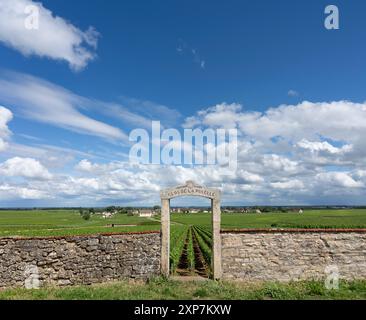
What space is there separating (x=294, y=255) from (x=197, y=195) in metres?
4.12

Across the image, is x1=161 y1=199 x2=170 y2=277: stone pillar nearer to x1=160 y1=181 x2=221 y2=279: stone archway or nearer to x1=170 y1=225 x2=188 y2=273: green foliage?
x1=160 y1=181 x2=221 y2=279: stone archway

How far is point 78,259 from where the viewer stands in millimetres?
12250

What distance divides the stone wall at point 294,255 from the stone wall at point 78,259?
3.00 meters

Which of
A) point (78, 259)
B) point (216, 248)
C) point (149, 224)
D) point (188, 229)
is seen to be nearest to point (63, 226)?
point (149, 224)

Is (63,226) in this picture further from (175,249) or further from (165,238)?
(165,238)

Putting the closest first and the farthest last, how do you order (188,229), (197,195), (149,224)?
1. (197,195)
2. (188,229)
3. (149,224)

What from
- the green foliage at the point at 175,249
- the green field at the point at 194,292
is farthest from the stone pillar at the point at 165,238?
the green foliage at the point at 175,249

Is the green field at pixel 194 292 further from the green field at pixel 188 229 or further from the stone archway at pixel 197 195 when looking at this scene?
the green field at pixel 188 229

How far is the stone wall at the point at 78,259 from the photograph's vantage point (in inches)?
464

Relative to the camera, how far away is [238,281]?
497 inches

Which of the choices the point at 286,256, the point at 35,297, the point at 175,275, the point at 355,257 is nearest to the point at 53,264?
the point at 35,297

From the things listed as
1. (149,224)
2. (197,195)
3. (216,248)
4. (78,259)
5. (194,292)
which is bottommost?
(149,224)

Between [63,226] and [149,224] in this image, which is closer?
[63,226]

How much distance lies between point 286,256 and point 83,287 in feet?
23.6
